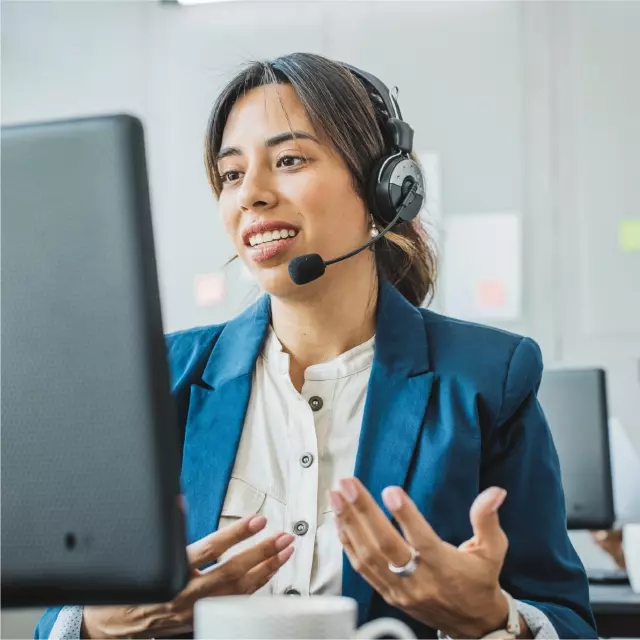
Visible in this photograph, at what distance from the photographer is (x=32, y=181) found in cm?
64

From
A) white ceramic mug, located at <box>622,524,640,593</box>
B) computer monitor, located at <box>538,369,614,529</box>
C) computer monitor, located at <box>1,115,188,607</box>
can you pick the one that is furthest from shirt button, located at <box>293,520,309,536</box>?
computer monitor, located at <box>538,369,614,529</box>

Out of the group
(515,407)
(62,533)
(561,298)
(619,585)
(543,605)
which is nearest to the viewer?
(62,533)

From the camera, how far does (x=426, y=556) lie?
2.60 ft

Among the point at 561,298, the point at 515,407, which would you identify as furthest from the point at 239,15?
the point at 515,407

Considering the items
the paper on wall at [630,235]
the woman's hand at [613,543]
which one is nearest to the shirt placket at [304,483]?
the woman's hand at [613,543]

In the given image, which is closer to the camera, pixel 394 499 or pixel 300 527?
pixel 394 499

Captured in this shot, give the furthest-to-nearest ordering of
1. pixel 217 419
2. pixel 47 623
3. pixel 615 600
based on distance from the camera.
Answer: pixel 615 600, pixel 217 419, pixel 47 623

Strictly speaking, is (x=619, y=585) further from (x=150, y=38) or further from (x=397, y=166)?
(x=150, y=38)

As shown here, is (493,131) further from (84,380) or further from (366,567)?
(84,380)

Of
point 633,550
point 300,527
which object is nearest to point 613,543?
point 633,550

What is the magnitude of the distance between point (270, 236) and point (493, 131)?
2.28m

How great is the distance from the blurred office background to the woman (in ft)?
6.61

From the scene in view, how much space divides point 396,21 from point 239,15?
583 mm

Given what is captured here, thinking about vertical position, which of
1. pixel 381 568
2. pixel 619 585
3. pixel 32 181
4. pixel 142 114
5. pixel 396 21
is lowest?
pixel 619 585
